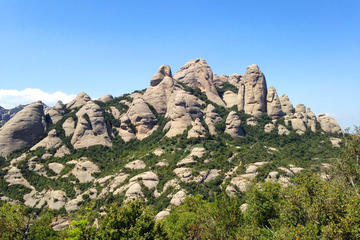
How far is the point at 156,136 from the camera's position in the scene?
5305 inches

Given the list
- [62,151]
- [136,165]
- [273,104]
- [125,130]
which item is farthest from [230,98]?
[62,151]

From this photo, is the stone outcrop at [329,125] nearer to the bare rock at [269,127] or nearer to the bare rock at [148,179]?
the bare rock at [269,127]

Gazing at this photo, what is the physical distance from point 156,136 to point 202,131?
26.3 m

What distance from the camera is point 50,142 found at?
12231cm

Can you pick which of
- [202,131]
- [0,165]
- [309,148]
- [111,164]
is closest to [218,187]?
[202,131]

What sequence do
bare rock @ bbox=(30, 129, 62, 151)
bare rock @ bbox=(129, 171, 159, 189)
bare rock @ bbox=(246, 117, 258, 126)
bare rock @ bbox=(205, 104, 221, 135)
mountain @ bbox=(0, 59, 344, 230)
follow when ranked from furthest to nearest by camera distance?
bare rock @ bbox=(246, 117, 258, 126)
bare rock @ bbox=(205, 104, 221, 135)
bare rock @ bbox=(30, 129, 62, 151)
bare rock @ bbox=(129, 171, 159, 189)
mountain @ bbox=(0, 59, 344, 230)

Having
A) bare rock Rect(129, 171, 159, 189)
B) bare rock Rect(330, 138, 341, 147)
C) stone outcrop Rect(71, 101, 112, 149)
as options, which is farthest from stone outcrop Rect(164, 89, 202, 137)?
bare rock Rect(330, 138, 341, 147)

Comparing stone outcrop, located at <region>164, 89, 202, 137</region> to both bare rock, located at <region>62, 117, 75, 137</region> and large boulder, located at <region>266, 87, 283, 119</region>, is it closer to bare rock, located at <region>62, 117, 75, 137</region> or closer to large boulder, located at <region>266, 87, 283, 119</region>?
large boulder, located at <region>266, 87, 283, 119</region>

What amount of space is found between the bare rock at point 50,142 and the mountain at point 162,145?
1.48 ft

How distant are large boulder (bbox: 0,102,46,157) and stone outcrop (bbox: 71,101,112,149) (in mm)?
19158

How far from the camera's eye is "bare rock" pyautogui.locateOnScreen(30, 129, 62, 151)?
121 meters

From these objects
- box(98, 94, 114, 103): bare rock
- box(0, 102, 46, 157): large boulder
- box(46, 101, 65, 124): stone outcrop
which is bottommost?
box(0, 102, 46, 157): large boulder

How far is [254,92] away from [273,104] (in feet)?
46.5

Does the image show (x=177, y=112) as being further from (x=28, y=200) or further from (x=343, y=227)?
(x=343, y=227)
